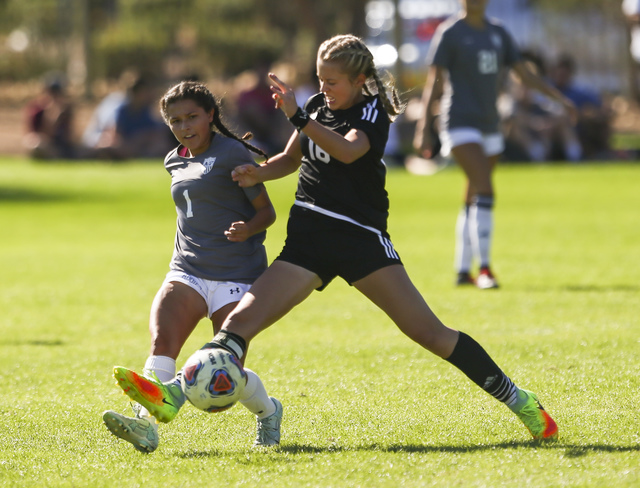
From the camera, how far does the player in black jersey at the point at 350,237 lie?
477cm

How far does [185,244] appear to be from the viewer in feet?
17.1

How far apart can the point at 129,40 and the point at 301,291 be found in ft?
120

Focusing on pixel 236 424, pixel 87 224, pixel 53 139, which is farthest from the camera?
pixel 53 139

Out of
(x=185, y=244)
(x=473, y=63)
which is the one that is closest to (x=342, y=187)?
(x=185, y=244)

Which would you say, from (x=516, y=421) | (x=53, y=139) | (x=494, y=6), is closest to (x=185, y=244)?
(x=516, y=421)

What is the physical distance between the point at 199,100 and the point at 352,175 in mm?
849

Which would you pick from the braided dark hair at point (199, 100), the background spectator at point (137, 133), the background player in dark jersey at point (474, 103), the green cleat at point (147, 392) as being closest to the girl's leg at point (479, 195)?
the background player in dark jersey at point (474, 103)

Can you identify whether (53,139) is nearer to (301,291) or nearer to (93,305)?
(93,305)

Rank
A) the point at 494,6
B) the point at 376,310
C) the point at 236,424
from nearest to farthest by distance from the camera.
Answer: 1. the point at 236,424
2. the point at 376,310
3. the point at 494,6

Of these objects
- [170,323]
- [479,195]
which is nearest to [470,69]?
[479,195]

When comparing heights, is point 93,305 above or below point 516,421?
below

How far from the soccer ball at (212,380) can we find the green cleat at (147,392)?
0.35 feet

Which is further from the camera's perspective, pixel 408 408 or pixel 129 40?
pixel 129 40

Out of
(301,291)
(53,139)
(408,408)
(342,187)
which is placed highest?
(342,187)
